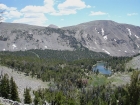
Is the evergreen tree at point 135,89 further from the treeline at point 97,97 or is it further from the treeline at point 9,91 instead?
the treeline at point 9,91

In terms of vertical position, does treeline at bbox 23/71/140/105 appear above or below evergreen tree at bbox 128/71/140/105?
below

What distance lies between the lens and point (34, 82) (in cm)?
19825

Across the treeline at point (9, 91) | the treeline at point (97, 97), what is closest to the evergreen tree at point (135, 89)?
the treeline at point (97, 97)

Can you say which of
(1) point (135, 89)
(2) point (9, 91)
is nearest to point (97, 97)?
(2) point (9, 91)

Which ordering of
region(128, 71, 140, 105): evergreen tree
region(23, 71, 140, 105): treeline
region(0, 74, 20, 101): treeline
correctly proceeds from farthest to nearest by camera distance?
region(0, 74, 20, 101): treeline < region(23, 71, 140, 105): treeline < region(128, 71, 140, 105): evergreen tree

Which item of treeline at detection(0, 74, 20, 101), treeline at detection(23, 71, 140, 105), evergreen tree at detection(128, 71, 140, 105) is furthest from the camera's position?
treeline at detection(0, 74, 20, 101)

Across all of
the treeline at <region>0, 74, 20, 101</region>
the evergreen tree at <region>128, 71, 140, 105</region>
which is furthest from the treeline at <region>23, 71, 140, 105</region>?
the treeline at <region>0, 74, 20, 101</region>

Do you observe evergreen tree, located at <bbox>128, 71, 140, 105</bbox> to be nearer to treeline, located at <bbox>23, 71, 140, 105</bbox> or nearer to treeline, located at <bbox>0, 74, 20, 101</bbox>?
treeline, located at <bbox>23, 71, 140, 105</bbox>

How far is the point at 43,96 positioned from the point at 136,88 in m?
108

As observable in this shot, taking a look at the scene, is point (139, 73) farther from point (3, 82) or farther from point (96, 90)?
point (96, 90)

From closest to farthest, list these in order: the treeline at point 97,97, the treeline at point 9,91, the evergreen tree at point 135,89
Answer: the evergreen tree at point 135,89
the treeline at point 97,97
the treeline at point 9,91

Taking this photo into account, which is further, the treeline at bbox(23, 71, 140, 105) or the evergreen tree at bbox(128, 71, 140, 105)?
the treeline at bbox(23, 71, 140, 105)

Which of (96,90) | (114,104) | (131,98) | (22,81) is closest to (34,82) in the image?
(22,81)

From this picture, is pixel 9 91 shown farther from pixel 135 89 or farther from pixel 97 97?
pixel 135 89
